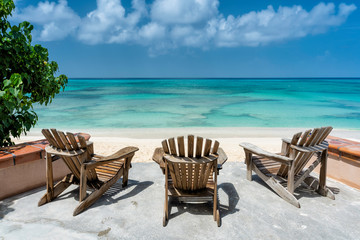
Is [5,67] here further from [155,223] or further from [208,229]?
[208,229]

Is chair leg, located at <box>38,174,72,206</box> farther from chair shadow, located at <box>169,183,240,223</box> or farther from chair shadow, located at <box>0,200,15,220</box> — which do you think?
chair shadow, located at <box>169,183,240,223</box>

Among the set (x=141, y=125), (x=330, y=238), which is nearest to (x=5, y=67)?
(x=330, y=238)

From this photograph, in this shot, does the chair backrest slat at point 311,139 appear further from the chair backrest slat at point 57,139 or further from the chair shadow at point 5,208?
the chair shadow at point 5,208

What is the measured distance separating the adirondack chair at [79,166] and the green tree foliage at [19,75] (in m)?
0.80

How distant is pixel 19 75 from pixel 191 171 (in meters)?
2.62

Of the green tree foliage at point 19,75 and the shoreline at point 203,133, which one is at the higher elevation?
the green tree foliage at point 19,75

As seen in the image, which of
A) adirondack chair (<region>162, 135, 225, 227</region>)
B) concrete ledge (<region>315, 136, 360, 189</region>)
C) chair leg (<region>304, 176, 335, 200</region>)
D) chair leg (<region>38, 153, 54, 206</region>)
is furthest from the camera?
concrete ledge (<region>315, 136, 360, 189</region>)

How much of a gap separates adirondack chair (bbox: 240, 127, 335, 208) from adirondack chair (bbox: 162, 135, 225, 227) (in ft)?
3.05

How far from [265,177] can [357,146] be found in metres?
1.60

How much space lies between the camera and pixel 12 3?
11.7ft

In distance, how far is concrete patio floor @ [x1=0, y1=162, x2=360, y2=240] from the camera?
8.17 ft

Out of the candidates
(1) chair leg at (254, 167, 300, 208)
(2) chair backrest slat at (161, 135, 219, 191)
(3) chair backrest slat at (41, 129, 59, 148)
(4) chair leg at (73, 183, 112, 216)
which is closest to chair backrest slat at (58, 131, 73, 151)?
(3) chair backrest slat at (41, 129, 59, 148)

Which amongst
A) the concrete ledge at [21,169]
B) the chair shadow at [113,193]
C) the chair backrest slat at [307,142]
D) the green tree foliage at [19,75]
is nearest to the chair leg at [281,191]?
the chair backrest slat at [307,142]

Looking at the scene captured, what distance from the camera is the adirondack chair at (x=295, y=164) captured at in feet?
10.2
